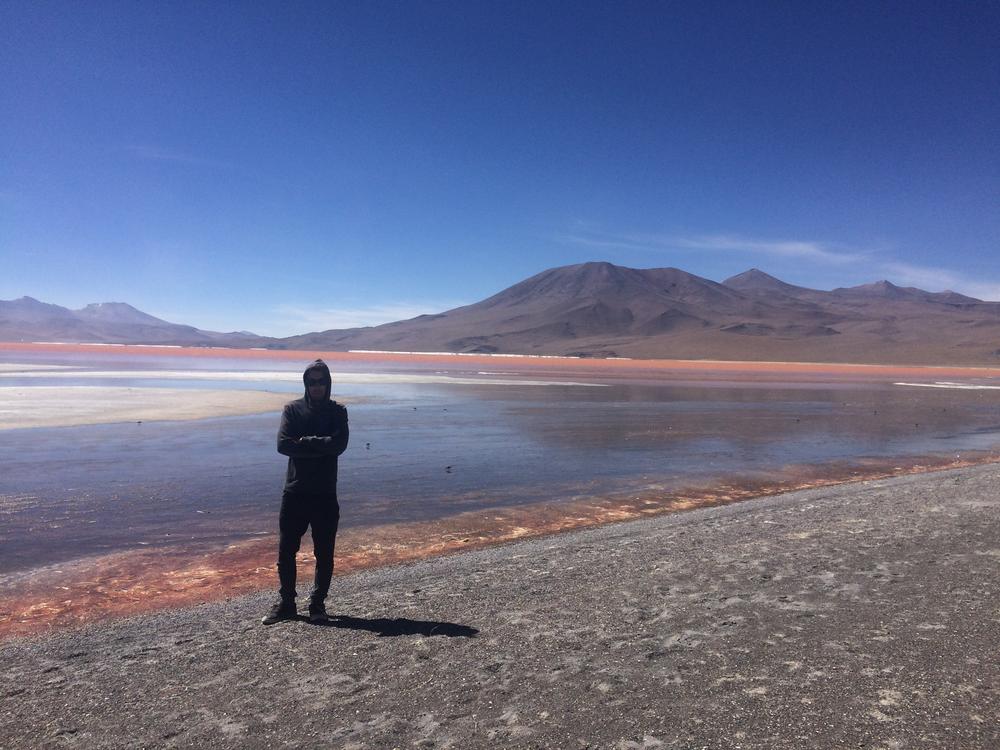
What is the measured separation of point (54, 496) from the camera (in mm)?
9812

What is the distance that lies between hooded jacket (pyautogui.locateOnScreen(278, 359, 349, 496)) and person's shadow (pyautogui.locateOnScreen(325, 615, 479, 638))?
37.4 inches

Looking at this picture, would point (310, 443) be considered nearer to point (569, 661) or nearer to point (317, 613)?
point (317, 613)

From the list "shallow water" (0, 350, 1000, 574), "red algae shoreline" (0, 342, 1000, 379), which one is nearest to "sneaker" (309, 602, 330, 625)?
"shallow water" (0, 350, 1000, 574)

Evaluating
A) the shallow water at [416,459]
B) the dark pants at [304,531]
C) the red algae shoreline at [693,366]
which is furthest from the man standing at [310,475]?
the red algae shoreline at [693,366]

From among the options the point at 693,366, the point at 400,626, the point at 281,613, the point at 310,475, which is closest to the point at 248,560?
the point at 281,613

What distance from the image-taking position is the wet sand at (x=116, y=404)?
18.7m

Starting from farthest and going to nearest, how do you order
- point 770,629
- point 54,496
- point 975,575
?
point 54,496, point 975,575, point 770,629

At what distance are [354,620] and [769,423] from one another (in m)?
19.0

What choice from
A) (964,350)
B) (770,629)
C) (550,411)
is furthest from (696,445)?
(964,350)

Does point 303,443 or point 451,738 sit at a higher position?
point 303,443

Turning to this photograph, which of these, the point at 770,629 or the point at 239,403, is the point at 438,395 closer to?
the point at 239,403

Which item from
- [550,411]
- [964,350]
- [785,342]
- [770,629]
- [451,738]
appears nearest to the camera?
[451,738]

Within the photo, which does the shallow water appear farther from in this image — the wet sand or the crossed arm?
the crossed arm

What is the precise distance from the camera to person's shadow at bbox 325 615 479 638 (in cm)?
469
